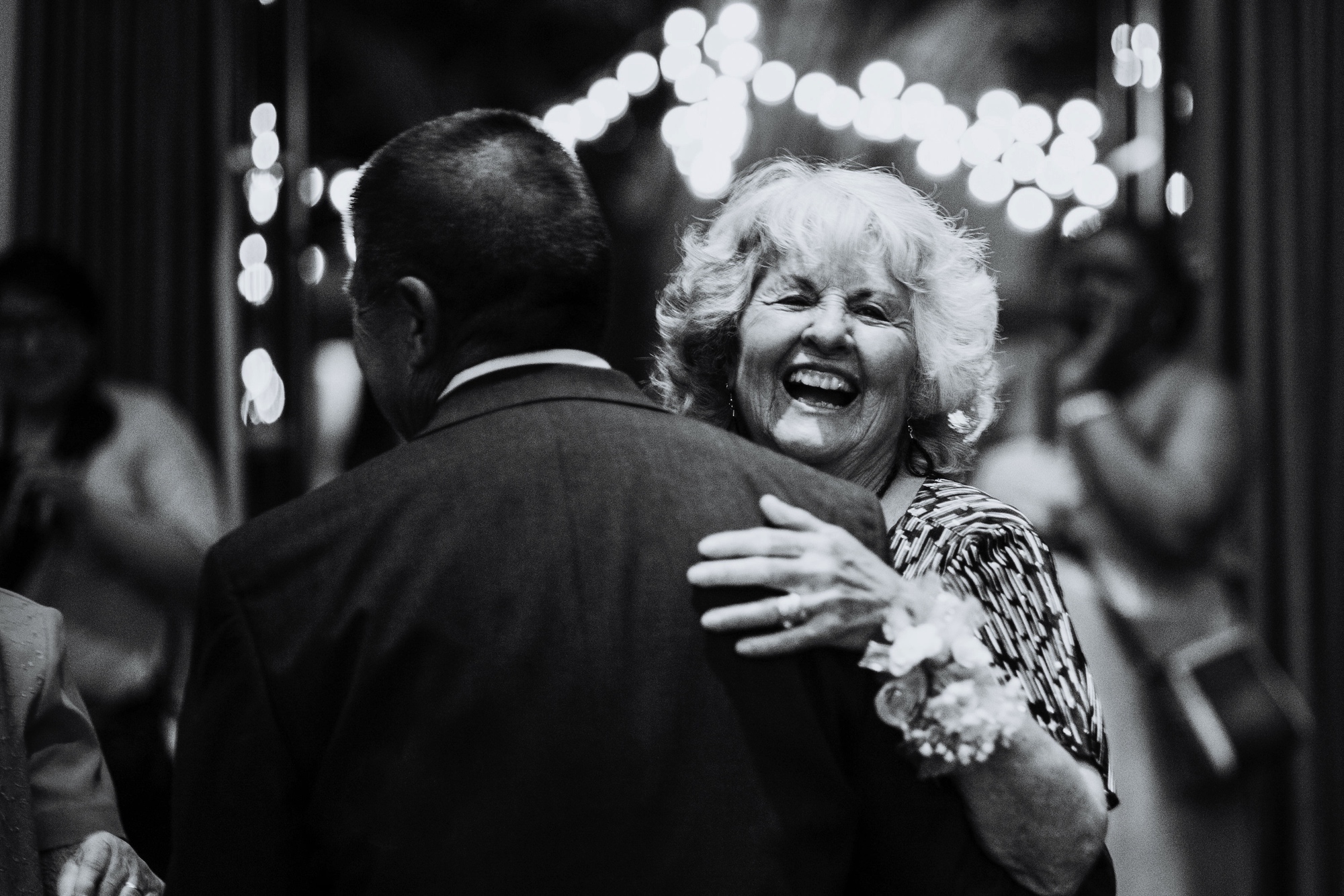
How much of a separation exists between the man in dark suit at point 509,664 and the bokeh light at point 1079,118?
326 cm

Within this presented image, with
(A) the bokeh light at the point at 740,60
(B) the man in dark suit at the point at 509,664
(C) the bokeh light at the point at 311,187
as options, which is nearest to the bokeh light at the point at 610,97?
(A) the bokeh light at the point at 740,60

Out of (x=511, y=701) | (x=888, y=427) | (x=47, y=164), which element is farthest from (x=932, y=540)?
(x=47, y=164)

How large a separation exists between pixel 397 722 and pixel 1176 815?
3008 millimetres

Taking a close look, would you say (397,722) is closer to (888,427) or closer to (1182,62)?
(888,427)

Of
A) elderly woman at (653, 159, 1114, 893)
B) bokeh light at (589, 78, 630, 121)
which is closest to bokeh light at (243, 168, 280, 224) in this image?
bokeh light at (589, 78, 630, 121)

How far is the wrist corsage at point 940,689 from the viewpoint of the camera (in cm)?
139

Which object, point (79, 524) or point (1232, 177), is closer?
point (79, 524)

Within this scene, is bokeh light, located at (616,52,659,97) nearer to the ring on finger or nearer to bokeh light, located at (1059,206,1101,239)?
bokeh light, located at (1059,206,1101,239)

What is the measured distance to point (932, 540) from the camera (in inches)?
67.9

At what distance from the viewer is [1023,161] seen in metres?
4.39

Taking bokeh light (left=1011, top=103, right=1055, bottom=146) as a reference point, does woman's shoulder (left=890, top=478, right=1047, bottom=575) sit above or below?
below

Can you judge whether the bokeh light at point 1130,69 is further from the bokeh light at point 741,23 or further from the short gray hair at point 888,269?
the short gray hair at point 888,269

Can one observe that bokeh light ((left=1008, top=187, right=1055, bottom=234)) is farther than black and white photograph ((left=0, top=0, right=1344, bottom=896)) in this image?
Yes

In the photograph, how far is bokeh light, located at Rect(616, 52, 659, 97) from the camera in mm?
4465
